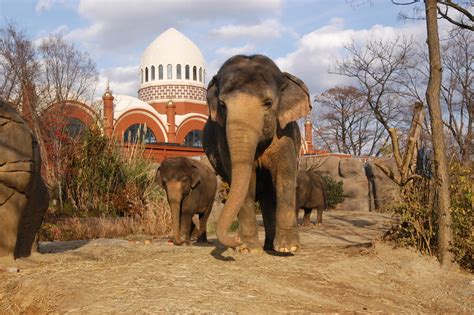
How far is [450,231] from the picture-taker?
716cm

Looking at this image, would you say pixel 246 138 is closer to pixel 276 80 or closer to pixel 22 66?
pixel 276 80

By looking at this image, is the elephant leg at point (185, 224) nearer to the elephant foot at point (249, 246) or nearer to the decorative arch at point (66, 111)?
the elephant foot at point (249, 246)

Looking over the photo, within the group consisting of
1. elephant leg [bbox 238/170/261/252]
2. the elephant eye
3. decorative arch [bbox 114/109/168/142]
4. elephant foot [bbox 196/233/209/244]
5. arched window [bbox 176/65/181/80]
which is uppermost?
arched window [bbox 176/65/181/80]

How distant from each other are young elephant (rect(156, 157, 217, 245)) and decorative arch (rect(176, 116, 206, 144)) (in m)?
38.2

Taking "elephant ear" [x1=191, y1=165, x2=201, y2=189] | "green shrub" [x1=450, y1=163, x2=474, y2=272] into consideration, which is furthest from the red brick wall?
"green shrub" [x1=450, y1=163, x2=474, y2=272]

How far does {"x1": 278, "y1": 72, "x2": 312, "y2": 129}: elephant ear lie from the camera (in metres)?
6.64

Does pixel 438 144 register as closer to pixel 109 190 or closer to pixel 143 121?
pixel 109 190

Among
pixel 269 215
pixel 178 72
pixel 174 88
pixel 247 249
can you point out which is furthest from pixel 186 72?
pixel 247 249

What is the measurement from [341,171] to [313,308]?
23249mm

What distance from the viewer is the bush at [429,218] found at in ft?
23.8

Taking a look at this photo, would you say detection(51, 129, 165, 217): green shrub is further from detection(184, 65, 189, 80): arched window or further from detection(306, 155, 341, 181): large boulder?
detection(184, 65, 189, 80): arched window

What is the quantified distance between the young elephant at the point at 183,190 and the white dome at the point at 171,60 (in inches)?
1725

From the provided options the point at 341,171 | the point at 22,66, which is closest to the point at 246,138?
the point at 341,171

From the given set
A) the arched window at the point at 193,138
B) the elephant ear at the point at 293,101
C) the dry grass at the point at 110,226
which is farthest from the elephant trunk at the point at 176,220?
the arched window at the point at 193,138
